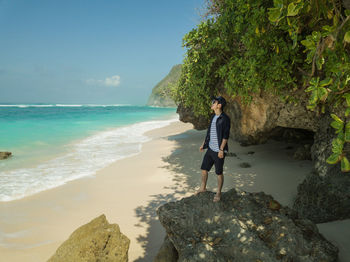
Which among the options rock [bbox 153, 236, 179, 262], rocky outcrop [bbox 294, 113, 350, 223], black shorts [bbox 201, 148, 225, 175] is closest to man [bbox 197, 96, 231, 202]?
black shorts [bbox 201, 148, 225, 175]

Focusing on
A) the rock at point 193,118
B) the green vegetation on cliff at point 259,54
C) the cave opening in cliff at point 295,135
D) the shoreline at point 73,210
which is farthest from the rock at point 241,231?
the rock at point 193,118

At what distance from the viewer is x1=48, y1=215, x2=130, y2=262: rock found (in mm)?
3607

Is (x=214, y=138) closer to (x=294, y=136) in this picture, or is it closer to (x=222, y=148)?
(x=222, y=148)

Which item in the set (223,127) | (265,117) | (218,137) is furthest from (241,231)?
(265,117)

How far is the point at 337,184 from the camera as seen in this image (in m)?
4.51

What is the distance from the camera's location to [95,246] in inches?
146

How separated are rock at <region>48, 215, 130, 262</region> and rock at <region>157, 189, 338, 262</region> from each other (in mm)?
811

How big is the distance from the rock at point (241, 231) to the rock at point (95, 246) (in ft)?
2.66

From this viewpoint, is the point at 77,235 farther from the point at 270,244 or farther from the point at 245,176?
the point at 245,176

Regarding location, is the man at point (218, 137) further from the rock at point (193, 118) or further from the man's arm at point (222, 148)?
the rock at point (193, 118)

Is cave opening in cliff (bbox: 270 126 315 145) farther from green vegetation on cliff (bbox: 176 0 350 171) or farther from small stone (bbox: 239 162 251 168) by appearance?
green vegetation on cliff (bbox: 176 0 350 171)

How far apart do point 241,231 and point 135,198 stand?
156 inches

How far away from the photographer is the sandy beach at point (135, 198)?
4789 millimetres

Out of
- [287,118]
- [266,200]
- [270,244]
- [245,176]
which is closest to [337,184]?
[266,200]
